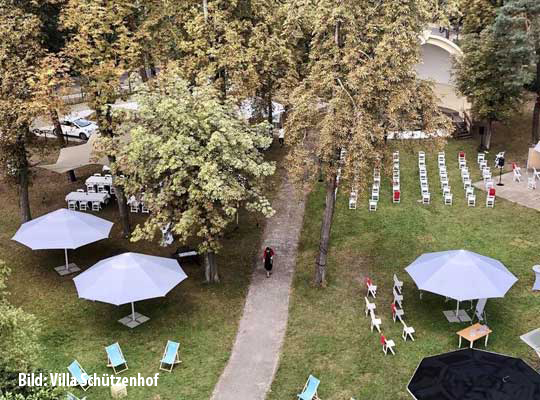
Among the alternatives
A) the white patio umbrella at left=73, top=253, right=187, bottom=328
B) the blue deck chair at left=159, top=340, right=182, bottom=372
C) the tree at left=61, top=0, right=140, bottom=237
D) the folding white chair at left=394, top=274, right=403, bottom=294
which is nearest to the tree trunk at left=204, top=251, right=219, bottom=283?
the white patio umbrella at left=73, top=253, right=187, bottom=328

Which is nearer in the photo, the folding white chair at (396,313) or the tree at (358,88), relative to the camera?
the tree at (358,88)

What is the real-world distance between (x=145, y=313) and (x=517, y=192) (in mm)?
18442

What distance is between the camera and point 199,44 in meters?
24.8

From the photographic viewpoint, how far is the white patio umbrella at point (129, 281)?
58.1 feet

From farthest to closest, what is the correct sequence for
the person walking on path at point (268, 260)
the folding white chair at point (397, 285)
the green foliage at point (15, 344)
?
1. the person walking on path at point (268, 260)
2. the folding white chair at point (397, 285)
3. the green foliage at point (15, 344)

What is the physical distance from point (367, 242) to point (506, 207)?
7.24m

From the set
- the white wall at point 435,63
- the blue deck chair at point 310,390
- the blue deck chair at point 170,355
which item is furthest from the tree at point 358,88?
the white wall at point 435,63

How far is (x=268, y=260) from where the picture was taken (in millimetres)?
21391

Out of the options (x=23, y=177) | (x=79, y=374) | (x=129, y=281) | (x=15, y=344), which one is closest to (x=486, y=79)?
(x=129, y=281)

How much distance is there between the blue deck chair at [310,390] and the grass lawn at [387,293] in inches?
17.6

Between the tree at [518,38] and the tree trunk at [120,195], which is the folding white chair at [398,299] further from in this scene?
the tree at [518,38]

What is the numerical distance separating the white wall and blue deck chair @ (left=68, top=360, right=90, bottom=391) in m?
36.3

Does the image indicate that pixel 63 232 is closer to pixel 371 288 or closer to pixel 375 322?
pixel 371 288

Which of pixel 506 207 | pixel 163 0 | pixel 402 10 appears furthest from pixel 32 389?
pixel 506 207
